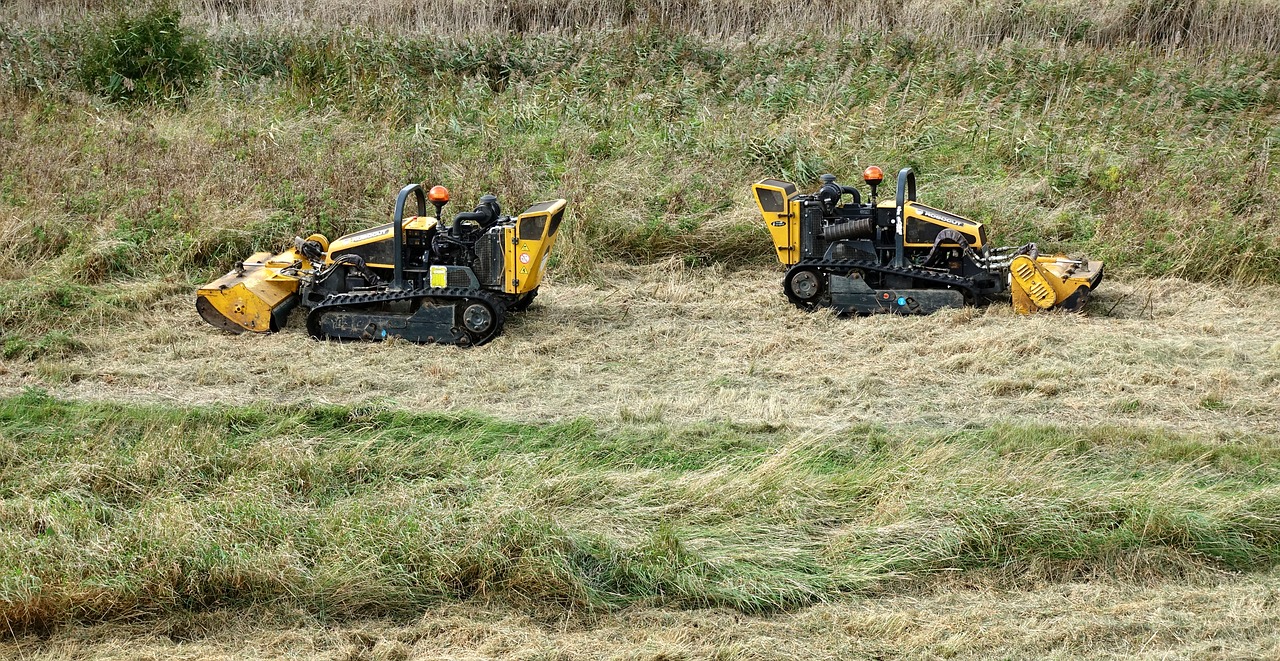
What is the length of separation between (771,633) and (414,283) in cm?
545

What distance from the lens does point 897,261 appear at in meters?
10.5

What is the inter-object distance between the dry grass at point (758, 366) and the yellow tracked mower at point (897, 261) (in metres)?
0.24

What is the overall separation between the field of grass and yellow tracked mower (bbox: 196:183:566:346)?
30 cm

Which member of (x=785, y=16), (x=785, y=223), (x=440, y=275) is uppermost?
(x=785, y=16)

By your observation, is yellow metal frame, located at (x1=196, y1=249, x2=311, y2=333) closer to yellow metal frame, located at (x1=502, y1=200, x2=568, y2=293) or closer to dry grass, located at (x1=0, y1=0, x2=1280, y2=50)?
yellow metal frame, located at (x1=502, y1=200, x2=568, y2=293)

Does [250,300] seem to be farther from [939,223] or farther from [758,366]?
[939,223]

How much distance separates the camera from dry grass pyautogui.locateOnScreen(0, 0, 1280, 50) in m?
18.5

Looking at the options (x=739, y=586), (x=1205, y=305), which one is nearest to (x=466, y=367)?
(x=739, y=586)

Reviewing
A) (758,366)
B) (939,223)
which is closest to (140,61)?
(758,366)

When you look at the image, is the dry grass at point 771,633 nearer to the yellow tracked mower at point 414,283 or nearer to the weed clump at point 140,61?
the yellow tracked mower at point 414,283

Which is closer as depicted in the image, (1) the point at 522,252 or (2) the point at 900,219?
(1) the point at 522,252

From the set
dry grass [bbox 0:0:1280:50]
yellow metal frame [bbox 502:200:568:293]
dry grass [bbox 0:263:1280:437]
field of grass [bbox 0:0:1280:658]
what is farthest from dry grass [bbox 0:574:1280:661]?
dry grass [bbox 0:0:1280:50]

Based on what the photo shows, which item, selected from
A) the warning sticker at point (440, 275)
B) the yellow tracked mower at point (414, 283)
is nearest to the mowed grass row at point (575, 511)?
the yellow tracked mower at point (414, 283)

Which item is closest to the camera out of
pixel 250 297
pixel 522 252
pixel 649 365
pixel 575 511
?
pixel 575 511
